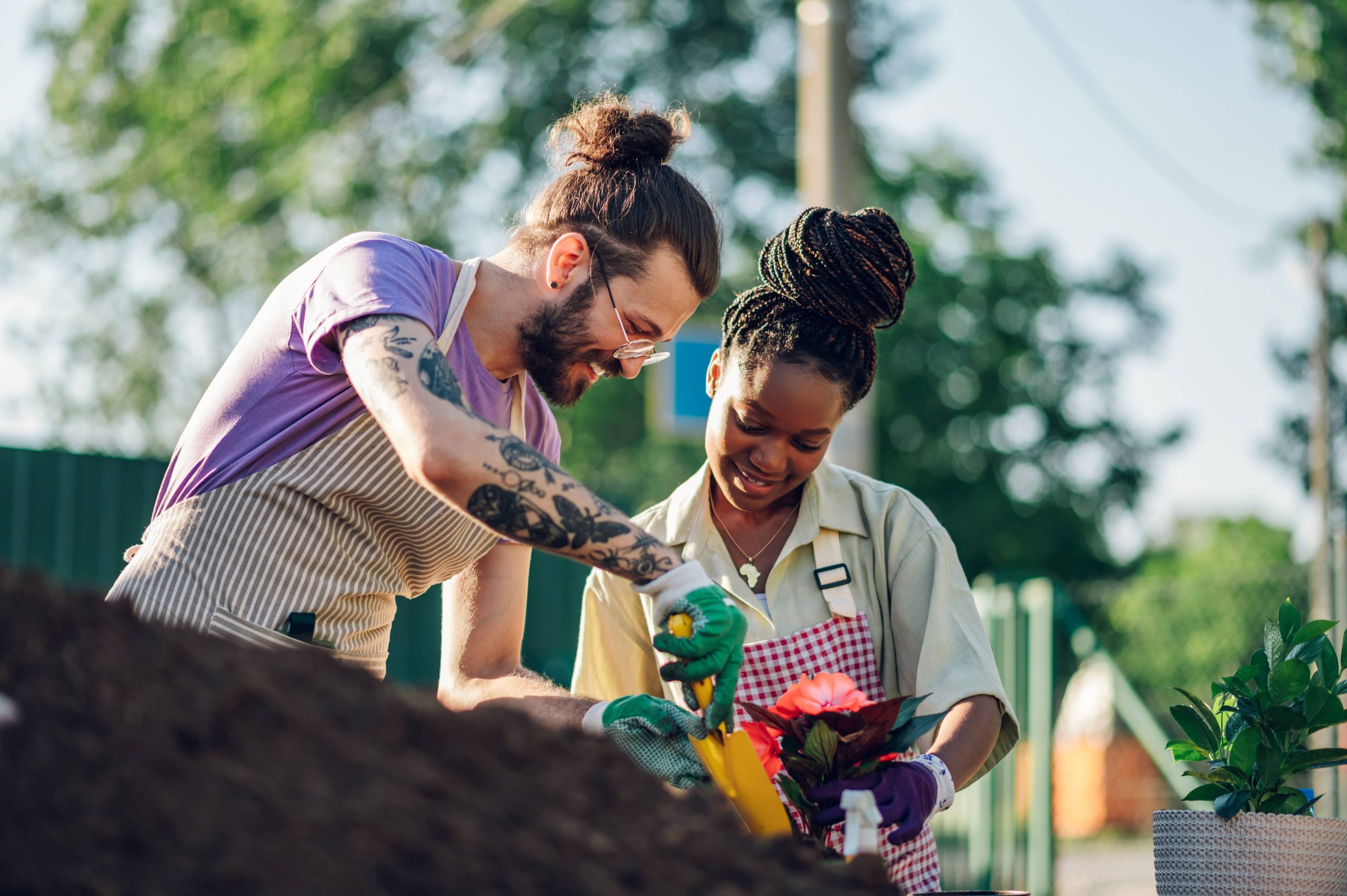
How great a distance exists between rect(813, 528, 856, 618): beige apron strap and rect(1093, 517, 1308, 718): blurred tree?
5146mm

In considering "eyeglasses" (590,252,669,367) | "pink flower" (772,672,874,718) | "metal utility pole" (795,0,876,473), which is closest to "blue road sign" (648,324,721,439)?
"metal utility pole" (795,0,876,473)

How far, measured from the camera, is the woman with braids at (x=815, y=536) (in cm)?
245

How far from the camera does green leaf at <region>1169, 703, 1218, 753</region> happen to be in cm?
215

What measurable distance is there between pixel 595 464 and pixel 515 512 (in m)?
15.4

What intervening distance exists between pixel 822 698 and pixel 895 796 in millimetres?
179

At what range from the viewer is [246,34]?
1588cm

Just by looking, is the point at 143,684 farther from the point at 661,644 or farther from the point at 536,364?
the point at 536,364

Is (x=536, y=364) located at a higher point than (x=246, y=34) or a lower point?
lower

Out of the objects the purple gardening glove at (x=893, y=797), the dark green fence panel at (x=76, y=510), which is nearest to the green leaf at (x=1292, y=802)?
the purple gardening glove at (x=893, y=797)

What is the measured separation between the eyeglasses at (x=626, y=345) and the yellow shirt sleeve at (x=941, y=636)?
62 cm

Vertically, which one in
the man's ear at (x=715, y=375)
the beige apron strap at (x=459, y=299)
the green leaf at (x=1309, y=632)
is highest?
the beige apron strap at (x=459, y=299)

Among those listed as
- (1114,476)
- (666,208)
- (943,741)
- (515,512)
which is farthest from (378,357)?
(1114,476)

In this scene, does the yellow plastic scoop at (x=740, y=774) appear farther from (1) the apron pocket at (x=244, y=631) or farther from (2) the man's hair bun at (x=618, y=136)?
(2) the man's hair bun at (x=618, y=136)

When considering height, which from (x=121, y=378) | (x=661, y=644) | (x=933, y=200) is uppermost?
(x=933, y=200)
